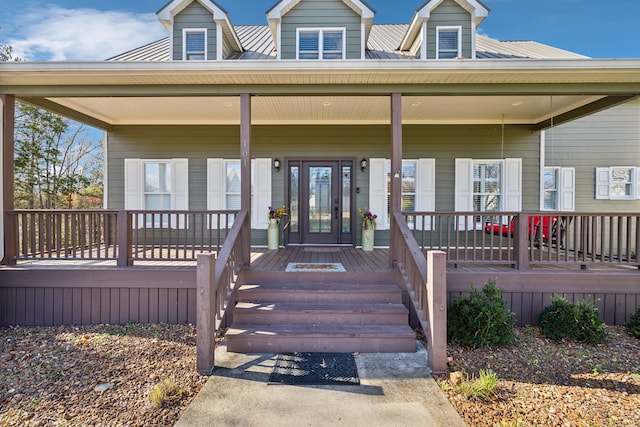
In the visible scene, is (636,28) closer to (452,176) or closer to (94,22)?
(452,176)

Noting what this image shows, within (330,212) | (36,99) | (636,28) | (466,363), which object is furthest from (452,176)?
(636,28)

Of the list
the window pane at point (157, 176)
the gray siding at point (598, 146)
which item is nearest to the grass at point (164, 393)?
the window pane at point (157, 176)

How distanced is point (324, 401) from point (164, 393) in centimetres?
129

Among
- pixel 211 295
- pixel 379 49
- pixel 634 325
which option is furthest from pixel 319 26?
pixel 634 325

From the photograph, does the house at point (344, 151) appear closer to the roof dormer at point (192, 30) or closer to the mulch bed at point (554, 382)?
the roof dormer at point (192, 30)

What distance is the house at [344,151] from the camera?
13.8ft

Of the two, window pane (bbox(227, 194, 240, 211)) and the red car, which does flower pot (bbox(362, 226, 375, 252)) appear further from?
window pane (bbox(227, 194, 240, 211))

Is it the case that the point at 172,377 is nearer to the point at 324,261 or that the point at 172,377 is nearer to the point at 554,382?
the point at 324,261

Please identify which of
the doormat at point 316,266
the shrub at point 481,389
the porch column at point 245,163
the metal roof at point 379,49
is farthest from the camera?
the metal roof at point 379,49

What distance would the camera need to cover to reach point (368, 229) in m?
6.55

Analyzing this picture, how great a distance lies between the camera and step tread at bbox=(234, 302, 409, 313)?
147 inches

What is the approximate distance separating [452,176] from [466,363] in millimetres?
4599

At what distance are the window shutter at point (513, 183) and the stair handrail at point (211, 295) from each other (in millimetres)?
5813

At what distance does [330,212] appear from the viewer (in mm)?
6988
